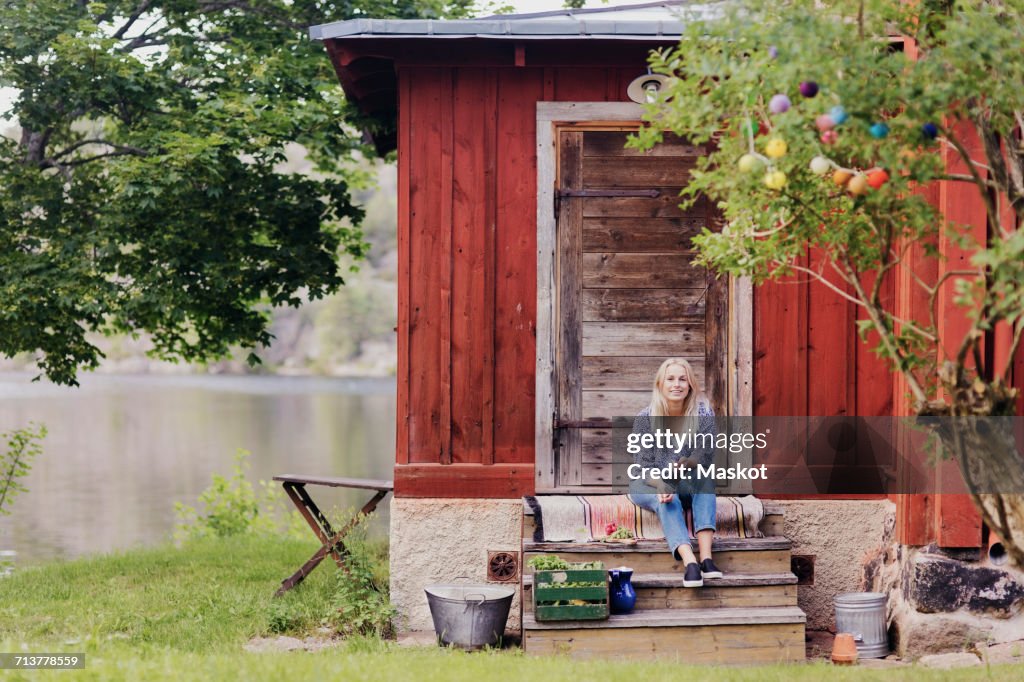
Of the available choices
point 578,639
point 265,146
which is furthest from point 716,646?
point 265,146

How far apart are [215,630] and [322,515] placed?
1447 millimetres

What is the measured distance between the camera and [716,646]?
6715 mm

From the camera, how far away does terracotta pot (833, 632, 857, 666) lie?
22.4 ft

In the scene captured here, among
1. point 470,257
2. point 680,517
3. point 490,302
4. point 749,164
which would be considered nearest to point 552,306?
point 490,302

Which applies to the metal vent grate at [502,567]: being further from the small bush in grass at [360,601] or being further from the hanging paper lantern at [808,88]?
the hanging paper lantern at [808,88]

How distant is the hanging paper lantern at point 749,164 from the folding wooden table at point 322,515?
13.3ft

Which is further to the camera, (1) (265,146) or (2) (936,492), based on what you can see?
(1) (265,146)

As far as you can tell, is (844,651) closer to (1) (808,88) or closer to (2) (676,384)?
(2) (676,384)

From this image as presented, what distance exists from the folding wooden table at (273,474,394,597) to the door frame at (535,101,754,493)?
1180mm

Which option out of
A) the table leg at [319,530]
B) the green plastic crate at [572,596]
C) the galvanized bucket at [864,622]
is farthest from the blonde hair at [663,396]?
the table leg at [319,530]

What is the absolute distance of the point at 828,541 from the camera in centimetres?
779

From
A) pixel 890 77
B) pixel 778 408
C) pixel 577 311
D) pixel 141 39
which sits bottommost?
pixel 778 408

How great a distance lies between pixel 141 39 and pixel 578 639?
8.08m

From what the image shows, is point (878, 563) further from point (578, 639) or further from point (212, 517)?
point (212, 517)
